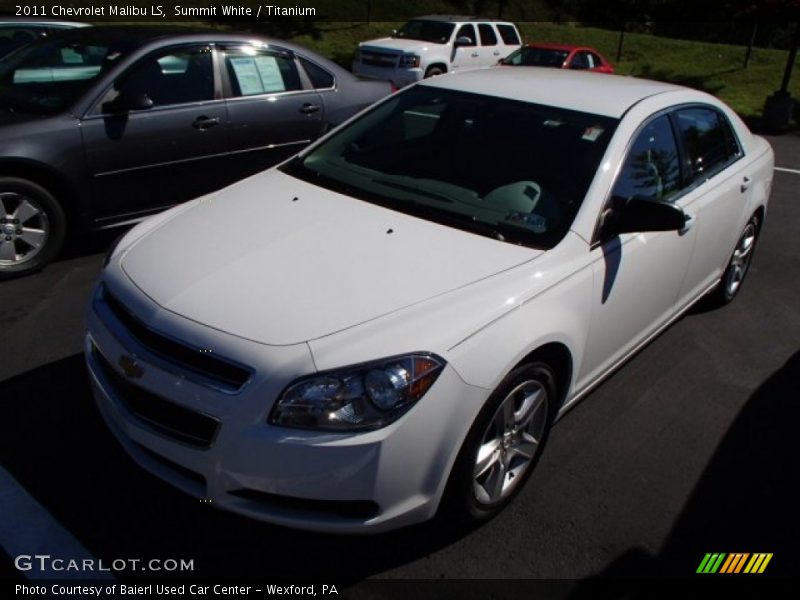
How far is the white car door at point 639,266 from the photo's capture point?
3182 millimetres

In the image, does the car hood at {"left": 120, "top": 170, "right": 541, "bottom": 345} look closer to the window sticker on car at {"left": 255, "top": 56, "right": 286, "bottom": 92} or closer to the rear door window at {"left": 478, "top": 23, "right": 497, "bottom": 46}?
the window sticker on car at {"left": 255, "top": 56, "right": 286, "bottom": 92}

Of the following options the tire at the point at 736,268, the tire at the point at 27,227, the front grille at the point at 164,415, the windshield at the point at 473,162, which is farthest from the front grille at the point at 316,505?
the tire at the point at 736,268

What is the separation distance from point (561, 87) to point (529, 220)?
1079 millimetres

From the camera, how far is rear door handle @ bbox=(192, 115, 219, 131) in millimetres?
5438

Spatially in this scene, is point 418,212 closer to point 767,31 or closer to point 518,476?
point 518,476

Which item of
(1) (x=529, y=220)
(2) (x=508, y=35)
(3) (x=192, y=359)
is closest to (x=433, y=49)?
(2) (x=508, y=35)

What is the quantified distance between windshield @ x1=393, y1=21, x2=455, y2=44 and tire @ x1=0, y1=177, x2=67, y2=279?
13516 mm

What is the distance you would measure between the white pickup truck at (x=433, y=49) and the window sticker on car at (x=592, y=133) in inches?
493

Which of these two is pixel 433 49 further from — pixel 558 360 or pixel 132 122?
pixel 558 360

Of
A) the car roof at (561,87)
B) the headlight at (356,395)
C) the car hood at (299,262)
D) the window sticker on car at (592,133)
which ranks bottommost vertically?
the headlight at (356,395)

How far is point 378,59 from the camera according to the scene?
1634 centimetres

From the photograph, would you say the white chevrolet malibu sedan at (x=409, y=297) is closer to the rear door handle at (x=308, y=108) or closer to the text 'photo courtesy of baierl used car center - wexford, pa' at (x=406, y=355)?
the text 'photo courtesy of baierl used car center - wexford, pa' at (x=406, y=355)

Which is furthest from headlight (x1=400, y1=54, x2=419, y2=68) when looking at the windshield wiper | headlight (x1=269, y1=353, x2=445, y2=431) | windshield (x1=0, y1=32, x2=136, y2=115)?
headlight (x1=269, y1=353, x2=445, y2=431)

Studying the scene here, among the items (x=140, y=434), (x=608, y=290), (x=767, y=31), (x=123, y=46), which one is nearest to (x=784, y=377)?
(x=608, y=290)
